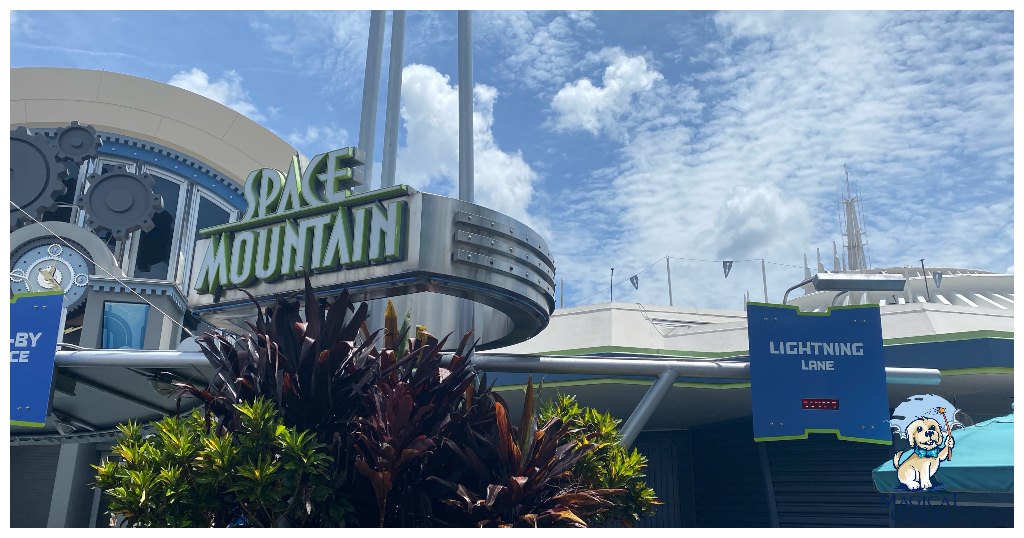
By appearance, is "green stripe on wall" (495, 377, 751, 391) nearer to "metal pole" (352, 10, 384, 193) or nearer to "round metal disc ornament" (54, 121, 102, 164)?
"metal pole" (352, 10, 384, 193)

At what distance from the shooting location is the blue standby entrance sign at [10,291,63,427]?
14086 millimetres

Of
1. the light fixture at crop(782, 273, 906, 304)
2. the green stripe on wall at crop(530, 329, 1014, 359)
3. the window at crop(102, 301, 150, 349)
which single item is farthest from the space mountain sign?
the window at crop(102, 301, 150, 349)

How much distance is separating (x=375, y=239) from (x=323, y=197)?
1802mm

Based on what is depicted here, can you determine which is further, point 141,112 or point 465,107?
point 141,112

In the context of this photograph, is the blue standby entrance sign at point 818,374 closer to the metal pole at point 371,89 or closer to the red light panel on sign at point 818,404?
the red light panel on sign at point 818,404

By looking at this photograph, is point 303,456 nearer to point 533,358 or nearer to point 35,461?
point 533,358

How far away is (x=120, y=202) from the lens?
27.4 metres

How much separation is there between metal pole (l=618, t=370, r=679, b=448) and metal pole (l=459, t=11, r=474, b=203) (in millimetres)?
6744

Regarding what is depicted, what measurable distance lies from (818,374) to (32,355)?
14.2m

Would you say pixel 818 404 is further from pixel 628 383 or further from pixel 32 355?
pixel 32 355

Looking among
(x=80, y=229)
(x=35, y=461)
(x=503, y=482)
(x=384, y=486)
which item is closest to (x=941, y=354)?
(x=503, y=482)

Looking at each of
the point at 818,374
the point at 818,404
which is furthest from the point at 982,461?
the point at 818,374

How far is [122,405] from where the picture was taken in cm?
1738

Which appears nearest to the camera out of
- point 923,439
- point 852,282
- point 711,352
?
point 923,439
